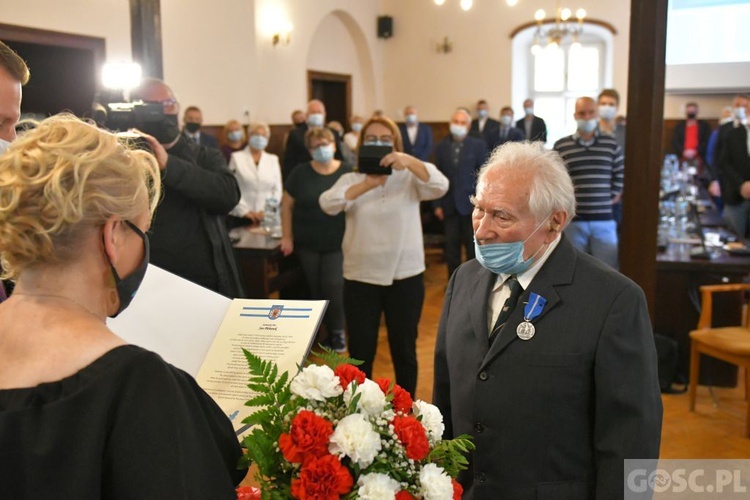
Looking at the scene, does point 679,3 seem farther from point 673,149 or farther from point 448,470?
point 673,149

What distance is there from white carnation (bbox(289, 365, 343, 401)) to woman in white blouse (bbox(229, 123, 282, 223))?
17.0 feet

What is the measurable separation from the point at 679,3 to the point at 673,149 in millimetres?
8137

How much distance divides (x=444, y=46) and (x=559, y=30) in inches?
79.3

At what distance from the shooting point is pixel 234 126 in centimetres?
781

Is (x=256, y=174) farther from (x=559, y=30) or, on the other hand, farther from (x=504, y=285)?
(x=559, y=30)

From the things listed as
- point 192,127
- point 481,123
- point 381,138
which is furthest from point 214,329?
point 481,123

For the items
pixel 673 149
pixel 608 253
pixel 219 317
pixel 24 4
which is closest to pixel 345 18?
pixel 673 149

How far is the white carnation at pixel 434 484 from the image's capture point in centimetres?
109

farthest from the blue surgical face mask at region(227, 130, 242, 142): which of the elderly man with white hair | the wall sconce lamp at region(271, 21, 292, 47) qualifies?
the elderly man with white hair

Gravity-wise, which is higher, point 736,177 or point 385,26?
point 385,26

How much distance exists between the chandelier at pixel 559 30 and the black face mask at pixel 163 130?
9.18m

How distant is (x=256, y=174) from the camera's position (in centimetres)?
648

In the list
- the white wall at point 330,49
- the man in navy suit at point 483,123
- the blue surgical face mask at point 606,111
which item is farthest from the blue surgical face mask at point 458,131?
the white wall at point 330,49

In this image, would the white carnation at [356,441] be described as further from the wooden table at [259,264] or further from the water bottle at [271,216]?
the water bottle at [271,216]
